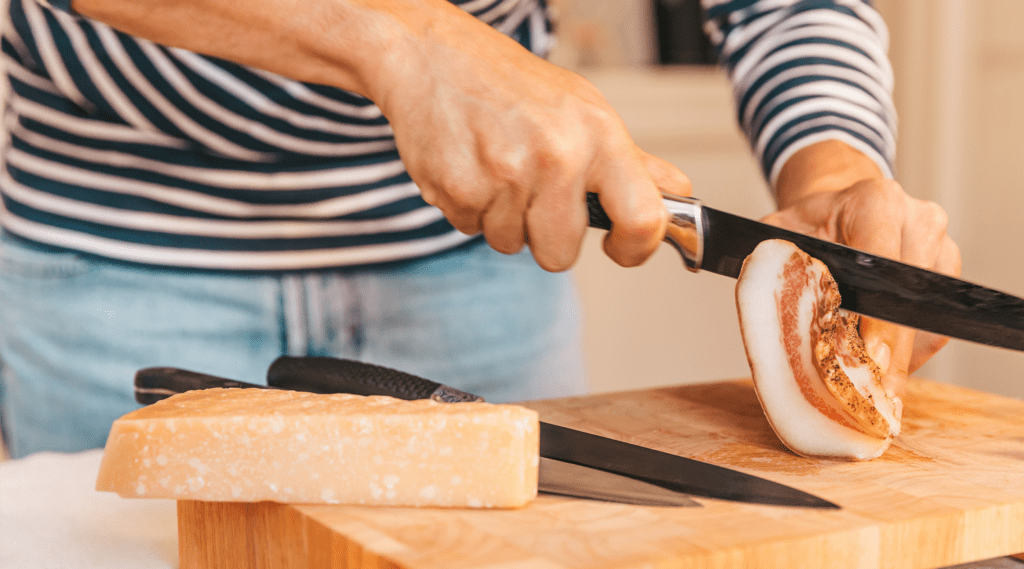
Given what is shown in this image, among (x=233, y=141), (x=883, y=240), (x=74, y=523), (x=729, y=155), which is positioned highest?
(x=729, y=155)

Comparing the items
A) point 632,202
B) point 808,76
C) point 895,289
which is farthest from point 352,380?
point 808,76

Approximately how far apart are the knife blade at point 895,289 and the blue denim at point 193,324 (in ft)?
1.39

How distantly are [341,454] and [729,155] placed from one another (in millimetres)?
2446

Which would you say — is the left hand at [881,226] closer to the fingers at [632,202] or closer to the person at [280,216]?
the person at [280,216]

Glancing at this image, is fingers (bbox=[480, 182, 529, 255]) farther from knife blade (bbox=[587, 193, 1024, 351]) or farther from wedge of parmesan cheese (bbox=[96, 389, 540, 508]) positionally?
wedge of parmesan cheese (bbox=[96, 389, 540, 508])

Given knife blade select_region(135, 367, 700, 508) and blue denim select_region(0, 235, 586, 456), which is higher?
blue denim select_region(0, 235, 586, 456)

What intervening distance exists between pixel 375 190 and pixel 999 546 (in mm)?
803

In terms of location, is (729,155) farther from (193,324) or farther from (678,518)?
(678,518)

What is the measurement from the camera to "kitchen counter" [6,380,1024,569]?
0.60 m

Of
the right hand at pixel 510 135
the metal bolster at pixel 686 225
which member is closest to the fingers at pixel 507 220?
the right hand at pixel 510 135

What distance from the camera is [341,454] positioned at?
66 cm

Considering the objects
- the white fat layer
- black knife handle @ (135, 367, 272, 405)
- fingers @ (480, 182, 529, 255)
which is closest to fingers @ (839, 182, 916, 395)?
the white fat layer

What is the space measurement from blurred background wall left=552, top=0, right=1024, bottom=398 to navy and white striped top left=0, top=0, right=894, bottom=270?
1452 millimetres

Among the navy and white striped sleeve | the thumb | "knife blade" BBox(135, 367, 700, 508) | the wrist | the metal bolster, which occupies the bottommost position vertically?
"knife blade" BBox(135, 367, 700, 508)
